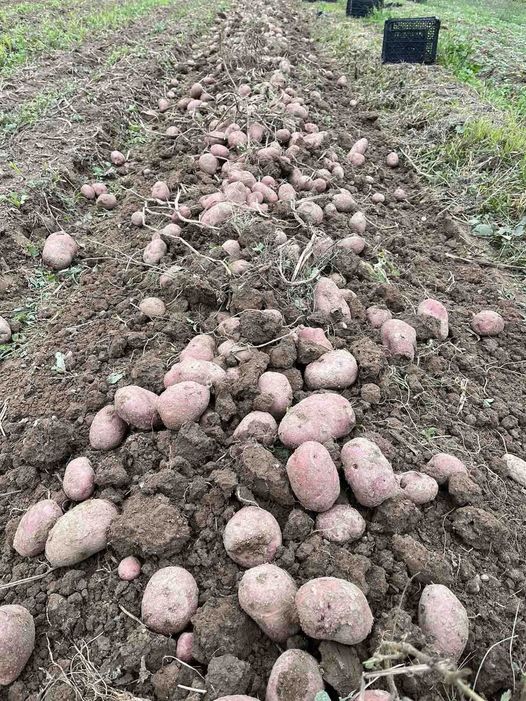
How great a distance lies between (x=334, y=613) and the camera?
52.4 inches

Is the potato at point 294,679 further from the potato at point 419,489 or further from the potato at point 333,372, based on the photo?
the potato at point 333,372

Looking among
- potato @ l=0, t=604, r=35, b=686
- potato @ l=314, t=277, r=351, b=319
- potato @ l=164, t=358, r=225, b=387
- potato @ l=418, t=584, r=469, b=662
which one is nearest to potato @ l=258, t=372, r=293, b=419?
potato @ l=164, t=358, r=225, b=387

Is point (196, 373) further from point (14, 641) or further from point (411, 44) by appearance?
point (411, 44)

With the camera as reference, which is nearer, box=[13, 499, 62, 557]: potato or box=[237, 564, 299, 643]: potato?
box=[237, 564, 299, 643]: potato

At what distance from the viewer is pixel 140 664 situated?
144 centimetres

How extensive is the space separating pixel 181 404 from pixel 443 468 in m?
1.04

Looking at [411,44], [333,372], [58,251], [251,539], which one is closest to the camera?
[251,539]

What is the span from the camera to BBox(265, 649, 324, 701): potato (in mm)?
1297

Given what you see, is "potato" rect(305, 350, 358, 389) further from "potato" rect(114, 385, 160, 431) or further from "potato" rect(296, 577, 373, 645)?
"potato" rect(296, 577, 373, 645)

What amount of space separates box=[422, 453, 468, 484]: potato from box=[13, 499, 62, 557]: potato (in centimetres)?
141

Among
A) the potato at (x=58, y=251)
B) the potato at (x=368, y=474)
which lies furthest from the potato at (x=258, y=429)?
the potato at (x=58, y=251)

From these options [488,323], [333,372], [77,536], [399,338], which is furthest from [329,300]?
[77,536]

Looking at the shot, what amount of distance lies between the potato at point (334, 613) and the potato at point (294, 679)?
0.07 metres

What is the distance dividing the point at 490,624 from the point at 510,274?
254 cm
